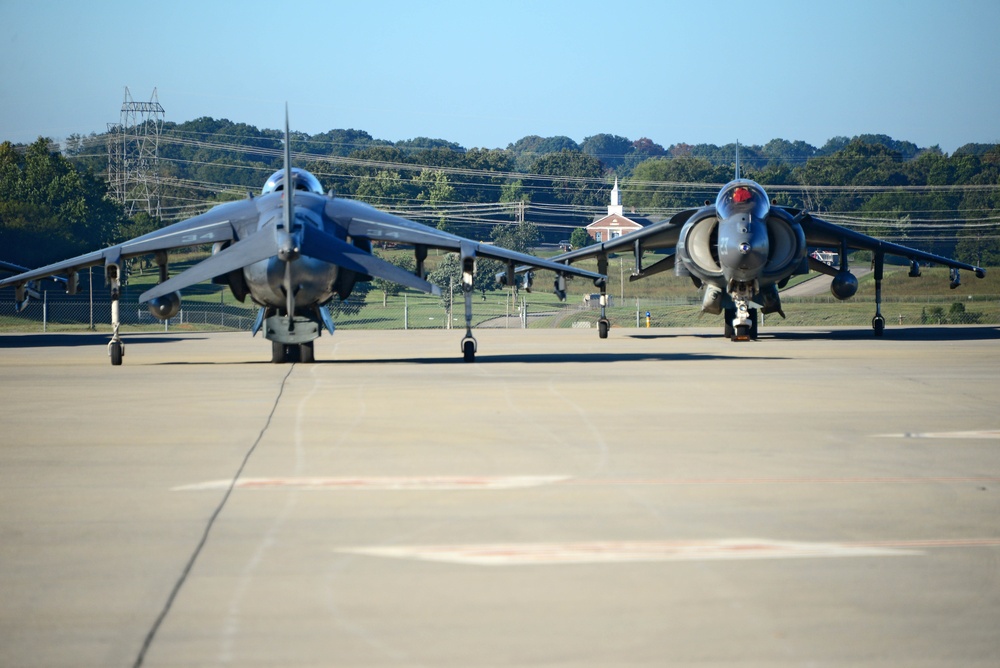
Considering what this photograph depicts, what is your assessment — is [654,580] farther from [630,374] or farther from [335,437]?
[630,374]

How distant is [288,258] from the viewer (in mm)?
21312

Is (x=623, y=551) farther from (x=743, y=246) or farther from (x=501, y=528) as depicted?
(x=743, y=246)

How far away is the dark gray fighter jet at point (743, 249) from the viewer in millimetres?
30656

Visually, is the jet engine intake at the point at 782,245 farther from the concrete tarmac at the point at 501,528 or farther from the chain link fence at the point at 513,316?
the chain link fence at the point at 513,316

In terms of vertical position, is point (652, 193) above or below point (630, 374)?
above

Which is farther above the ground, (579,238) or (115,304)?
(579,238)

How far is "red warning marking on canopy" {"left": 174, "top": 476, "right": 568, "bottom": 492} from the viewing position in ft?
31.9

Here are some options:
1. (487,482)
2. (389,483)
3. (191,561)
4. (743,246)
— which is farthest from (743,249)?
(191,561)

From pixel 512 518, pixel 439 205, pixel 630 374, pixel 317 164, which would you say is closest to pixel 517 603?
pixel 512 518

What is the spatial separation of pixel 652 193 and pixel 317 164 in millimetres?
54999

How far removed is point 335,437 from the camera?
42.3 feet

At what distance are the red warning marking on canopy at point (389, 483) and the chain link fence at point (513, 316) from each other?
38.0m

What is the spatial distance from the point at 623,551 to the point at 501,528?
1055mm

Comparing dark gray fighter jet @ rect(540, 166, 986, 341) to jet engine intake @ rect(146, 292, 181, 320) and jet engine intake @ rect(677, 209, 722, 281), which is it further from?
jet engine intake @ rect(146, 292, 181, 320)
